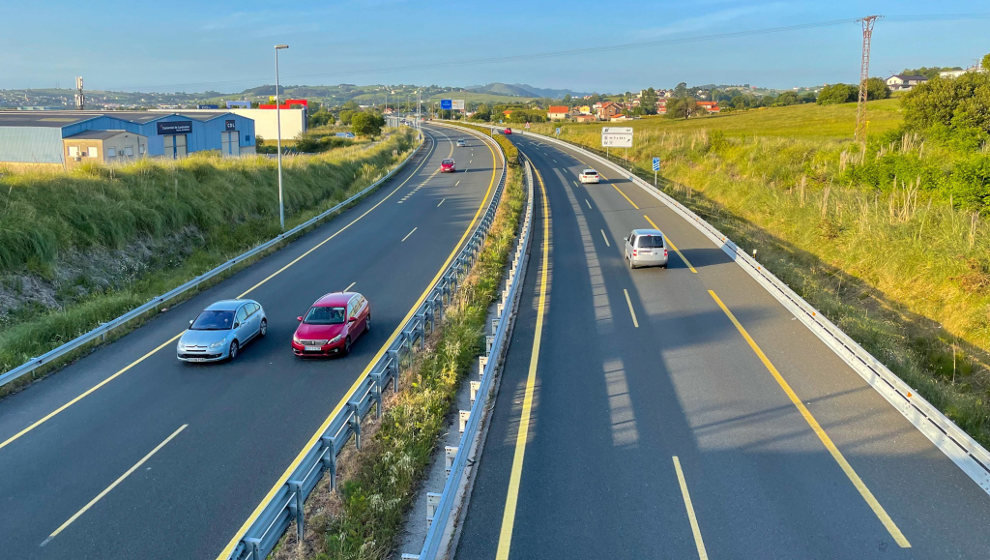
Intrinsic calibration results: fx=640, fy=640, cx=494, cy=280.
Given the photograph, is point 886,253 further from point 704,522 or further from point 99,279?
point 99,279

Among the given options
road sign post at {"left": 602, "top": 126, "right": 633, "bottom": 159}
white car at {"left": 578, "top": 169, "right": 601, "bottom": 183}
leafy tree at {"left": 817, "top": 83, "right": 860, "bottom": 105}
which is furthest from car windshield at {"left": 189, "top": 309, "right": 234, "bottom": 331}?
leafy tree at {"left": 817, "top": 83, "right": 860, "bottom": 105}

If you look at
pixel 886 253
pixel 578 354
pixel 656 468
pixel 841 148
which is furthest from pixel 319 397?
pixel 841 148

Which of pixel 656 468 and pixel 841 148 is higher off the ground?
pixel 841 148

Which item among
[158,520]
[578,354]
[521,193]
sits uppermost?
[521,193]

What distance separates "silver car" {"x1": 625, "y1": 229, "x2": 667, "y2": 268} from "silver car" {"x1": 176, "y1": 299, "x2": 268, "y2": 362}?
13293 mm

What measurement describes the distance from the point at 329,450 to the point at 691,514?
18.2 ft

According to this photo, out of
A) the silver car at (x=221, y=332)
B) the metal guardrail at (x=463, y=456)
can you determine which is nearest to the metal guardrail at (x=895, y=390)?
the metal guardrail at (x=463, y=456)

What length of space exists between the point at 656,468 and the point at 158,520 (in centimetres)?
773

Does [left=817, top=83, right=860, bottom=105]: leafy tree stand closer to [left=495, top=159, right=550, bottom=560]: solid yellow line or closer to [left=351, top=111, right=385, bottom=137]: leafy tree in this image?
[left=351, top=111, right=385, bottom=137]: leafy tree

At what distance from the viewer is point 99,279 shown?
23078mm

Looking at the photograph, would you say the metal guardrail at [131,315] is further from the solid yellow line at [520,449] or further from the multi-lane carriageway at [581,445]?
the solid yellow line at [520,449]

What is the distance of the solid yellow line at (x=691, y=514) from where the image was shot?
8211 mm

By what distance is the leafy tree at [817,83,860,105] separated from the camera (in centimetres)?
11112

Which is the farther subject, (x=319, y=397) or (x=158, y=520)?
(x=319, y=397)
